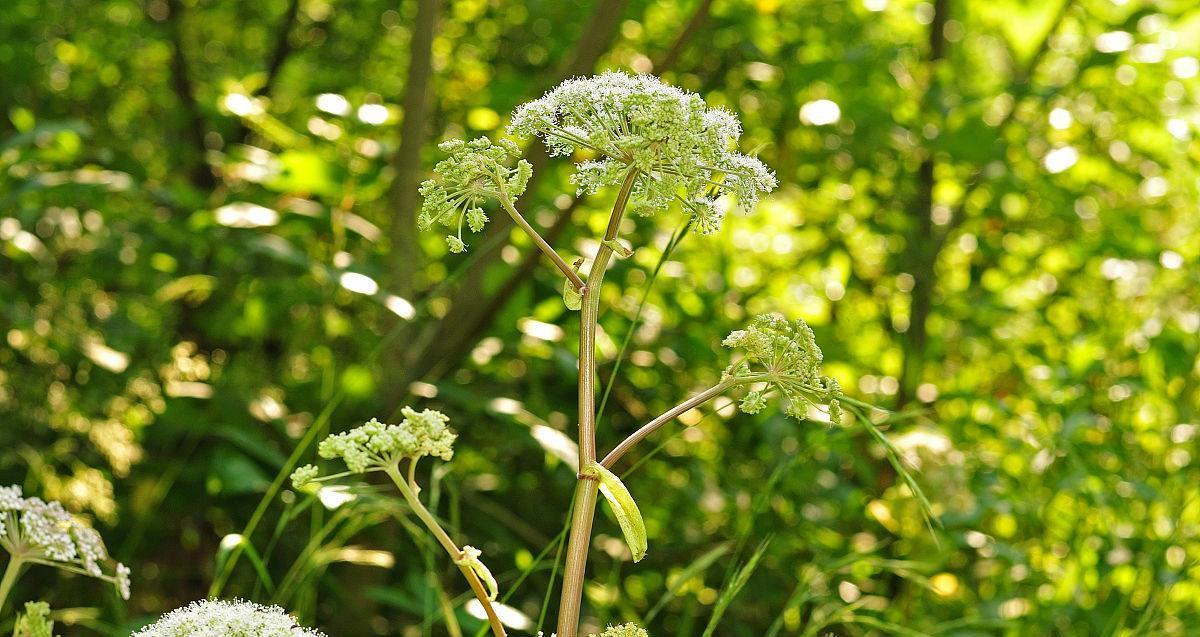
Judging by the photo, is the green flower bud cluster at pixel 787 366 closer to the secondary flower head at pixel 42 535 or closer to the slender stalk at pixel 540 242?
the slender stalk at pixel 540 242

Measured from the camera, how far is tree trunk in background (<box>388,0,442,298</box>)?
2086mm

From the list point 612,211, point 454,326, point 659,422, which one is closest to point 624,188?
point 612,211

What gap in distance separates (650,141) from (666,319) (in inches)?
65.3

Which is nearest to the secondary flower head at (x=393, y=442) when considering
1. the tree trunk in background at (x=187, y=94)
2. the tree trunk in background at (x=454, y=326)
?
the tree trunk in background at (x=454, y=326)

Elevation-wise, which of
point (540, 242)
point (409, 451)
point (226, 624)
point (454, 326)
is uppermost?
point (540, 242)

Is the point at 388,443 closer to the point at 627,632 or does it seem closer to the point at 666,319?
the point at 627,632

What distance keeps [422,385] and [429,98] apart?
58 centimetres

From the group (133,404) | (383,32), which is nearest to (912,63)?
(383,32)

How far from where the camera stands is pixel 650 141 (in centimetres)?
74

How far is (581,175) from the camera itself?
77 centimetres

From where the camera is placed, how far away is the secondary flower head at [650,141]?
74cm

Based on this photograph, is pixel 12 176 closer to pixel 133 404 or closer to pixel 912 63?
pixel 133 404

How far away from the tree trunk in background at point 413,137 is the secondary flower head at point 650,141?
4.32ft

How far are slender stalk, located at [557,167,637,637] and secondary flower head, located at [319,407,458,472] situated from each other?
87mm
